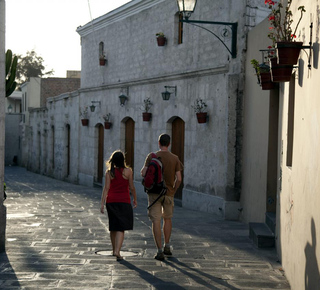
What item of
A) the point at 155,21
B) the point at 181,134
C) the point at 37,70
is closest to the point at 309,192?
the point at 181,134

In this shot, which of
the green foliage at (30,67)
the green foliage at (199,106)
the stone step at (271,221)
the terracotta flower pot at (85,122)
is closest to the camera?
the stone step at (271,221)

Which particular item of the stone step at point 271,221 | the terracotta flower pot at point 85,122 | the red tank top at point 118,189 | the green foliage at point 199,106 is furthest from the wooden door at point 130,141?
the red tank top at point 118,189

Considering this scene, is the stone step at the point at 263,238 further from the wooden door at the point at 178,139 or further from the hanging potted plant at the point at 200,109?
the wooden door at the point at 178,139

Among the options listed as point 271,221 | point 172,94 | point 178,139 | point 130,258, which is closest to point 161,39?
point 172,94

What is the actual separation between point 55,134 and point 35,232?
2162 cm

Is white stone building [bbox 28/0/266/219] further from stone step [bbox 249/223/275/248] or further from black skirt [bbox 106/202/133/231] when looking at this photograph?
black skirt [bbox 106/202/133/231]

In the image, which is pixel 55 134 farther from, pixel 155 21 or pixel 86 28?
pixel 155 21

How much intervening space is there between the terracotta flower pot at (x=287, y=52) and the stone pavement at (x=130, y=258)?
94.8 inches

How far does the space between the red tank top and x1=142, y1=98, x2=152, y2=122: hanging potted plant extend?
33.2 feet

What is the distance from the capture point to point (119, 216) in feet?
27.3

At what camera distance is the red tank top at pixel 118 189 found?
328 inches

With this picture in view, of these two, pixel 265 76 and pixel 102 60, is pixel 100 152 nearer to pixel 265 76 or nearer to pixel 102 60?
pixel 102 60

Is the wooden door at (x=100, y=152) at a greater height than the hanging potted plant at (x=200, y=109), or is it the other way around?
the hanging potted plant at (x=200, y=109)

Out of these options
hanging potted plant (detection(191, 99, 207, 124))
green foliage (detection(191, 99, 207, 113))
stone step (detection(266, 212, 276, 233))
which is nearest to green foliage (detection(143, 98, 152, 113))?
hanging potted plant (detection(191, 99, 207, 124))
